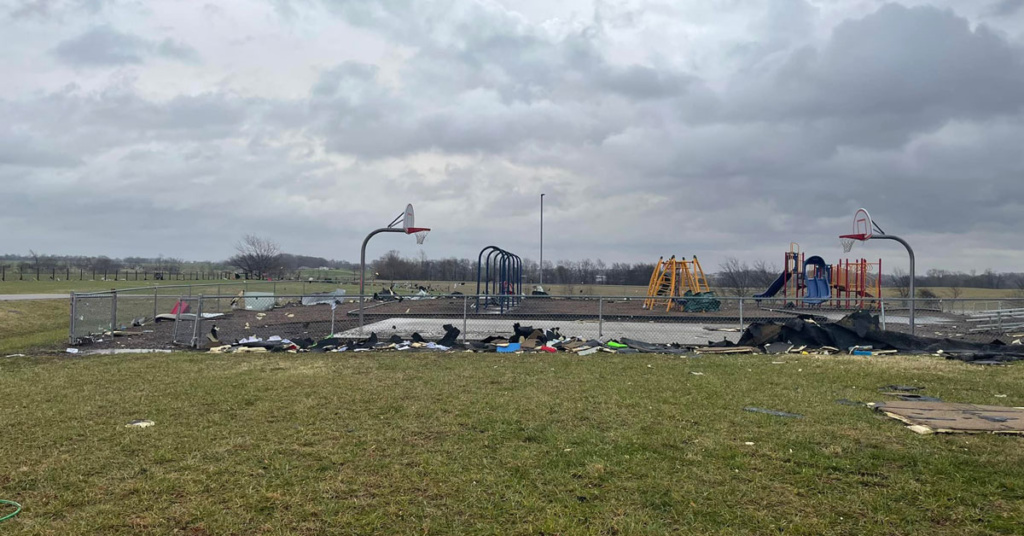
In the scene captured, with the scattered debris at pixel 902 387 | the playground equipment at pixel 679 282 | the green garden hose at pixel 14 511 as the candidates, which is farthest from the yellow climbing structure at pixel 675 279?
the green garden hose at pixel 14 511

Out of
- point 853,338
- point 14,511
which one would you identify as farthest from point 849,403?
point 14,511

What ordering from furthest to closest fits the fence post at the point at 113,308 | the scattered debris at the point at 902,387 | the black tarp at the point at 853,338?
the fence post at the point at 113,308 → the black tarp at the point at 853,338 → the scattered debris at the point at 902,387

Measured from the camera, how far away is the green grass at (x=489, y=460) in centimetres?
406

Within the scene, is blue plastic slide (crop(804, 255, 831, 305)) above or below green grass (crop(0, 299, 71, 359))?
above

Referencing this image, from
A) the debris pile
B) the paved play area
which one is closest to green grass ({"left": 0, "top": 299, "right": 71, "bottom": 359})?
the debris pile

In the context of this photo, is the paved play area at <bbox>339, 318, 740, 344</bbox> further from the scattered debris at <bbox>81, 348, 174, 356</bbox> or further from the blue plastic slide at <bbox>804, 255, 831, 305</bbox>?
the blue plastic slide at <bbox>804, 255, 831, 305</bbox>

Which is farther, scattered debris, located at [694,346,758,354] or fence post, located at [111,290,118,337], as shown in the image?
fence post, located at [111,290,118,337]

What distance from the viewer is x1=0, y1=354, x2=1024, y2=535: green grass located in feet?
13.3

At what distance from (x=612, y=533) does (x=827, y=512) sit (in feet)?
4.84

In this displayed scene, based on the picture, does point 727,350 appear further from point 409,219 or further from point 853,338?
point 409,219

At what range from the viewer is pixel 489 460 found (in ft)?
17.3

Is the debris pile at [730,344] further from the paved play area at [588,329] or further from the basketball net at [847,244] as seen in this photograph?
the basketball net at [847,244]

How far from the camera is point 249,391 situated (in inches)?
335

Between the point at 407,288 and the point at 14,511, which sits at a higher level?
the point at 407,288
